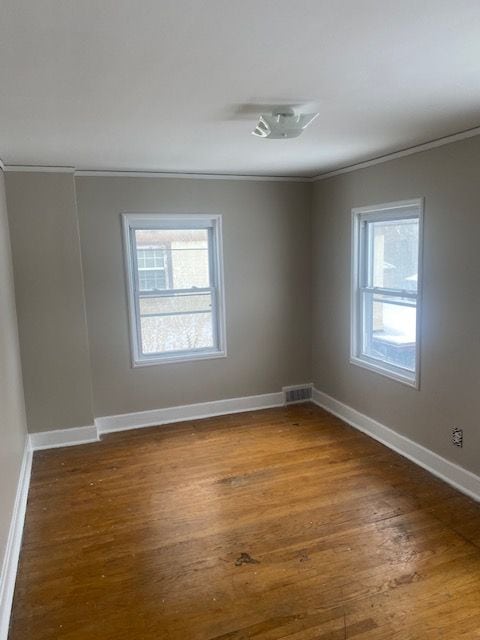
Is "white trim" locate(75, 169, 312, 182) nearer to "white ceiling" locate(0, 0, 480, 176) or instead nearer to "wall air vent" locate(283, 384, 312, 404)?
"white ceiling" locate(0, 0, 480, 176)

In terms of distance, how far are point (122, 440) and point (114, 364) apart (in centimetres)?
70

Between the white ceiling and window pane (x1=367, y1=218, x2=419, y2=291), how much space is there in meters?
0.75

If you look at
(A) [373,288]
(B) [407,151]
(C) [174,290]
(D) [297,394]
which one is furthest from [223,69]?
(D) [297,394]

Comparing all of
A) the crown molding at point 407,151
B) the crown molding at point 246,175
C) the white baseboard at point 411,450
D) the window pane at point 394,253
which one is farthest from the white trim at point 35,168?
the white baseboard at point 411,450

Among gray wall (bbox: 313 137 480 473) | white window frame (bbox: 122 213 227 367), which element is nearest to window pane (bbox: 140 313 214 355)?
white window frame (bbox: 122 213 227 367)

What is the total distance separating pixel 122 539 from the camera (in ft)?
8.75

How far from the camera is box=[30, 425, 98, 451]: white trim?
3910 millimetres

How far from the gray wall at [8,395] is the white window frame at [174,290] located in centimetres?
99

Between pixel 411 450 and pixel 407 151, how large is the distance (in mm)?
2281

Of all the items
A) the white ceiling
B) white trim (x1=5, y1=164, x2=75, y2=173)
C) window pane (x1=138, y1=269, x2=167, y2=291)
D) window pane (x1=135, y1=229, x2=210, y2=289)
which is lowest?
window pane (x1=138, y1=269, x2=167, y2=291)

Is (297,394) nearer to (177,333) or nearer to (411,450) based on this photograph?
(177,333)

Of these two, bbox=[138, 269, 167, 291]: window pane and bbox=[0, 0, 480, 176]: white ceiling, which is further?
bbox=[138, 269, 167, 291]: window pane

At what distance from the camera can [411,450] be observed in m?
3.54

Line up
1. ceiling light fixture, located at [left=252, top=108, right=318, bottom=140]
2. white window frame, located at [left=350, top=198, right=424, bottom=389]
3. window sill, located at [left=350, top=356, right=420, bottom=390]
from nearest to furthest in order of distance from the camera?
ceiling light fixture, located at [left=252, top=108, right=318, bottom=140] → white window frame, located at [left=350, top=198, right=424, bottom=389] → window sill, located at [left=350, top=356, right=420, bottom=390]
